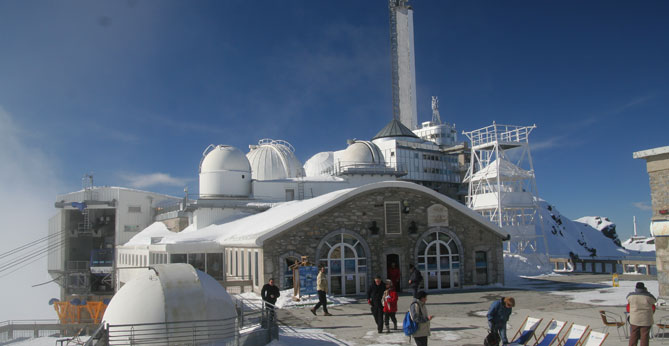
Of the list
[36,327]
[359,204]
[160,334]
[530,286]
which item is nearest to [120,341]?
[160,334]

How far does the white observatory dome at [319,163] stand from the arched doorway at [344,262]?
3246 cm

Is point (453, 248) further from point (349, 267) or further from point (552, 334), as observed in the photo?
point (552, 334)

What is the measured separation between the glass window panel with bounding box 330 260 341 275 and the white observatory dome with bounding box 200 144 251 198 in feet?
50.9

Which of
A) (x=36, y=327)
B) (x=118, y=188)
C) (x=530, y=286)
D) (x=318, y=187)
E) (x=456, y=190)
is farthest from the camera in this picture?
(x=456, y=190)

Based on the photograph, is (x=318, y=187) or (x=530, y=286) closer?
(x=530, y=286)

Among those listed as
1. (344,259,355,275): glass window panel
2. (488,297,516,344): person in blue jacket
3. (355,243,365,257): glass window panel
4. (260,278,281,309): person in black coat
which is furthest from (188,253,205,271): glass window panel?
(488,297,516,344): person in blue jacket

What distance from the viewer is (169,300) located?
1062 centimetres

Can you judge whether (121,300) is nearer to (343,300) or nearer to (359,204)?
(343,300)

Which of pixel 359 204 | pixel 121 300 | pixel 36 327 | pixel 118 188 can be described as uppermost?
pixel 118 188

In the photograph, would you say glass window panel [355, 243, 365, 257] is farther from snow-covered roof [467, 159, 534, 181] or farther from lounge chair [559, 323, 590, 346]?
snow-covered roof [467, 159, 534, 181]

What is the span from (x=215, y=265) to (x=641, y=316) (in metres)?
18.7

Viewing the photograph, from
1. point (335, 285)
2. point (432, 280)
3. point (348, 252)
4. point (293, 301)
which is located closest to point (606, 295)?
point (432, 280)

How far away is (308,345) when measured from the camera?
37.3ft

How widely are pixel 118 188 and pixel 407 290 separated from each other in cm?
2794
